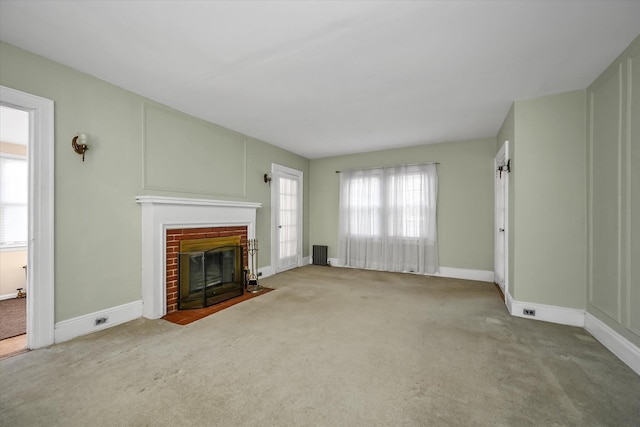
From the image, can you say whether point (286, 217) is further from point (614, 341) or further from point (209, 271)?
point (614, 341)

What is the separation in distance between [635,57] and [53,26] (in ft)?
14.8

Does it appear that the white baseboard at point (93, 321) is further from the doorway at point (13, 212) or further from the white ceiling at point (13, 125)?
the white ceiling at point (13, 125)

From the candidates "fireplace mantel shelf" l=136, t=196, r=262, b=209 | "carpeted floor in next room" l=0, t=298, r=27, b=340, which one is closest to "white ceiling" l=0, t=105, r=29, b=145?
"fireplace mantel shelf" l=136, t=196, r=262, b=209

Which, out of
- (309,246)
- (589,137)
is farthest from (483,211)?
(309,246)

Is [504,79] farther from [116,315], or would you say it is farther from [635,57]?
[116,315]

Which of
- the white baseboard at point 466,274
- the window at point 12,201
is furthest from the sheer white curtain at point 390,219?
the window at point 12,201

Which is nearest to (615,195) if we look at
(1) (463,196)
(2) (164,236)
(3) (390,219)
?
(1) (463,196)

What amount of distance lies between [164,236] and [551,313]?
14.9 feet

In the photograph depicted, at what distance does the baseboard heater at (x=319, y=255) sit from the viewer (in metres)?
6.30

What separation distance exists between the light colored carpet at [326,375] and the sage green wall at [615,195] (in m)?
0.43

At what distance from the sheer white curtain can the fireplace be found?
2670mm

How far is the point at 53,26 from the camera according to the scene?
200 centimetres

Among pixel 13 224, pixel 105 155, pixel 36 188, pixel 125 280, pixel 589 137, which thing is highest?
pixel 589 137

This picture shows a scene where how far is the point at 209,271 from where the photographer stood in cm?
377
